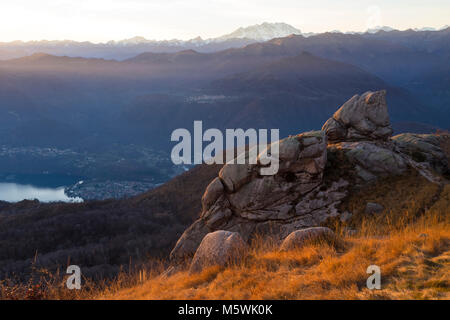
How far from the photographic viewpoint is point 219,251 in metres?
8.46

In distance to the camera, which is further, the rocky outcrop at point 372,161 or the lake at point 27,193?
the lake at point 27,193

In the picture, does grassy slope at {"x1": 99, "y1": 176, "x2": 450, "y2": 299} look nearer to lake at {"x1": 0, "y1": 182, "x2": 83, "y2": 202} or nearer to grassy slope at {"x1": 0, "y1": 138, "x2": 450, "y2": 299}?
grassy slope at {"x1": 0, "y1": 138, "x2": 450, "y2": 299}

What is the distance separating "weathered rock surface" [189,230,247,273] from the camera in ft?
26.9

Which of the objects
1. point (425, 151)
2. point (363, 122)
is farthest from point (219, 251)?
point (425, 151)

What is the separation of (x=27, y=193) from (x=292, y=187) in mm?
188124

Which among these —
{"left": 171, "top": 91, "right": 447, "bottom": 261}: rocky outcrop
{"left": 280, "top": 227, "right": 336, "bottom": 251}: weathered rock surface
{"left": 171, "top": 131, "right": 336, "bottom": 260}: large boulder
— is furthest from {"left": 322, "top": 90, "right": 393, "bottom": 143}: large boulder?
{"left": 280, "top": 227, "right": 336, "bottom": 251}: weathered rock surface

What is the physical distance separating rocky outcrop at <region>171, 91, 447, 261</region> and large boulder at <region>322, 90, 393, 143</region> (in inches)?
56.6

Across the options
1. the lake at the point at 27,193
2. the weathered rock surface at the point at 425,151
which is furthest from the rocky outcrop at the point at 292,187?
the lake at the point at 27,193

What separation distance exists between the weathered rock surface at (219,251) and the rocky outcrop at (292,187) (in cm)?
625

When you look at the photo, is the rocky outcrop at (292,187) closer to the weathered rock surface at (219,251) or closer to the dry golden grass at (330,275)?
the weathered rock surface at (219,251)

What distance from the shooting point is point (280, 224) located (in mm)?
15367

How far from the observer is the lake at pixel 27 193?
157 metres

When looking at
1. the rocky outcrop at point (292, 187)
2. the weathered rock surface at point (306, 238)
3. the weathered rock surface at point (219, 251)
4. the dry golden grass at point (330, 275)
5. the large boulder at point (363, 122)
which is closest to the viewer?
the dry golden grass at point (330, 275)

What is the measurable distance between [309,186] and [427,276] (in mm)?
10287
